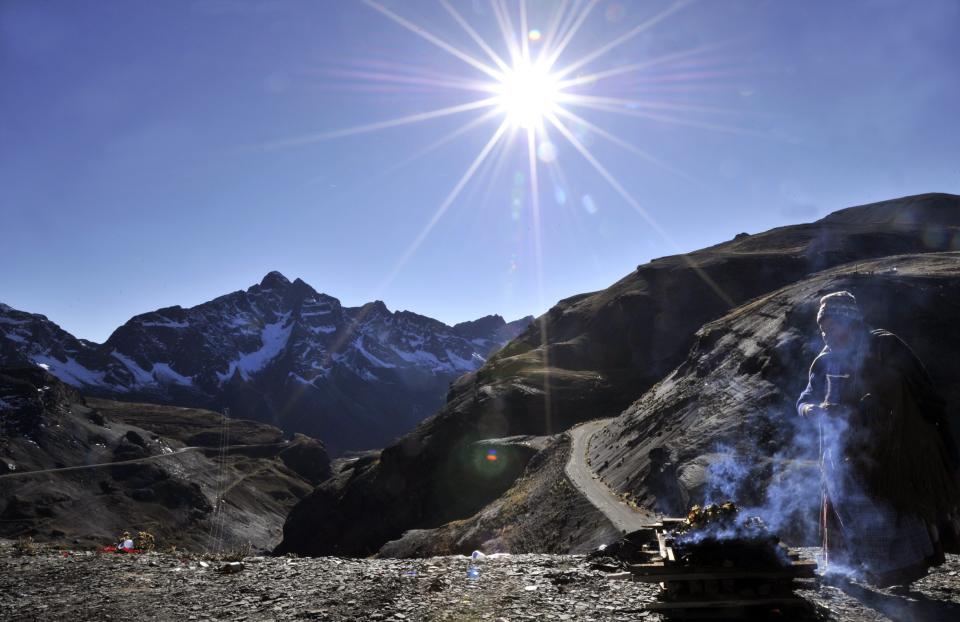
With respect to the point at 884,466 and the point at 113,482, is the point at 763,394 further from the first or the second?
the point at 113,482

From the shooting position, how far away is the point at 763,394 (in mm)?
31375

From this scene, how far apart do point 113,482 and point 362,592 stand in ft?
440

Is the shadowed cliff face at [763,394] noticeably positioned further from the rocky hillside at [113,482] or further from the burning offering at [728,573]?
the rocky hillside at [113,482]

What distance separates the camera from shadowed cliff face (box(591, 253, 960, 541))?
23.1m

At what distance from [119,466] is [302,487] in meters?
48.4

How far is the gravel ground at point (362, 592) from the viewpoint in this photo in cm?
970

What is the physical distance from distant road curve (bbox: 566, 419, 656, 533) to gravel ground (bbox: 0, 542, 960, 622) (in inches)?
179

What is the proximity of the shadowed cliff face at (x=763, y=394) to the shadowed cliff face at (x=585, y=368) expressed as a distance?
25.9m

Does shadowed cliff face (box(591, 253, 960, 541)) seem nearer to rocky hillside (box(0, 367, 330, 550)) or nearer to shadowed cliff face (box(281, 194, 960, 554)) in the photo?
shadowed cliff face (box(281, 194, 960, 554))

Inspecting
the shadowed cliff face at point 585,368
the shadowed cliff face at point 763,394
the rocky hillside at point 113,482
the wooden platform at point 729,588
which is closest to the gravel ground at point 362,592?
the wooden platform at point 729,588

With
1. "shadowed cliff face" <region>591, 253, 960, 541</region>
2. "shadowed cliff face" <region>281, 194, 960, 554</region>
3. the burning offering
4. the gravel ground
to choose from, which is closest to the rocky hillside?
"shadowed cliff face" <region>281, 194, 960, 554</region>

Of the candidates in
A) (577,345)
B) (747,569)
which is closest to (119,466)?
(577,345)

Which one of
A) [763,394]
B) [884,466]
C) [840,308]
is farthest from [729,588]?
[763,394]

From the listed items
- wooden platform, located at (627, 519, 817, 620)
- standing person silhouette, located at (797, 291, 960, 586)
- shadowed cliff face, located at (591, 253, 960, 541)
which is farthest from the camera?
shadowed cliff face, located at (591, 253, 960, 541)
